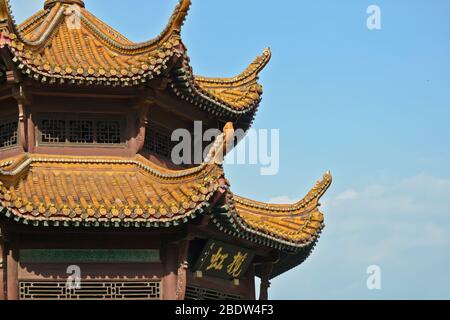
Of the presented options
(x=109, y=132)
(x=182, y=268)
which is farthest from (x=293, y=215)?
(x=109, y=132)

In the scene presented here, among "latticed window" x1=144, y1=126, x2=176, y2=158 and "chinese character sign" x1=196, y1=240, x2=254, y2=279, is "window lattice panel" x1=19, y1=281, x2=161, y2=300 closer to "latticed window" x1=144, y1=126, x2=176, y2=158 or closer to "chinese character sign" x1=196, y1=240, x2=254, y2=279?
"chinese character sign" x1=196, y1=240, x2=254, y2=279

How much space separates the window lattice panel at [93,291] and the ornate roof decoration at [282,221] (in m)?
2.09

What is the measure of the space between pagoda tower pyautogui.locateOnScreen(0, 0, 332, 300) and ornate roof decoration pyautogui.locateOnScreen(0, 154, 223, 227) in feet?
0.09

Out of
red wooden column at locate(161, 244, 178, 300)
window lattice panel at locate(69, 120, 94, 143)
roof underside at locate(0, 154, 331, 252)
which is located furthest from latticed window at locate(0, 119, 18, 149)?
red wooden column at locate(161, 244, 178, 300)

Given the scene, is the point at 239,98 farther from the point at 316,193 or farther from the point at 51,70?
the point at 51,70

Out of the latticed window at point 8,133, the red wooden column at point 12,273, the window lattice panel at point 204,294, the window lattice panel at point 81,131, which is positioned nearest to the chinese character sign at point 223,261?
the window lattice panel at point 204,294

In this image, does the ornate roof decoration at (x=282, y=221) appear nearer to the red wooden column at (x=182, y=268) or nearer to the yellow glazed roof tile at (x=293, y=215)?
the yellow glazed roof tile at (x=293, y=215)

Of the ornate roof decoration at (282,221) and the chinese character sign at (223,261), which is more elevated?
the ornate roof decoration at (282,221)

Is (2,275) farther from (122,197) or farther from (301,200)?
(301,200)

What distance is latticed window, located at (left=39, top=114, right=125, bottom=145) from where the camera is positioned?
29141 millimetres

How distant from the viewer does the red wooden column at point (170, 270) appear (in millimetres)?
27516

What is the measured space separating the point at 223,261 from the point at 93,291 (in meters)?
3.34
